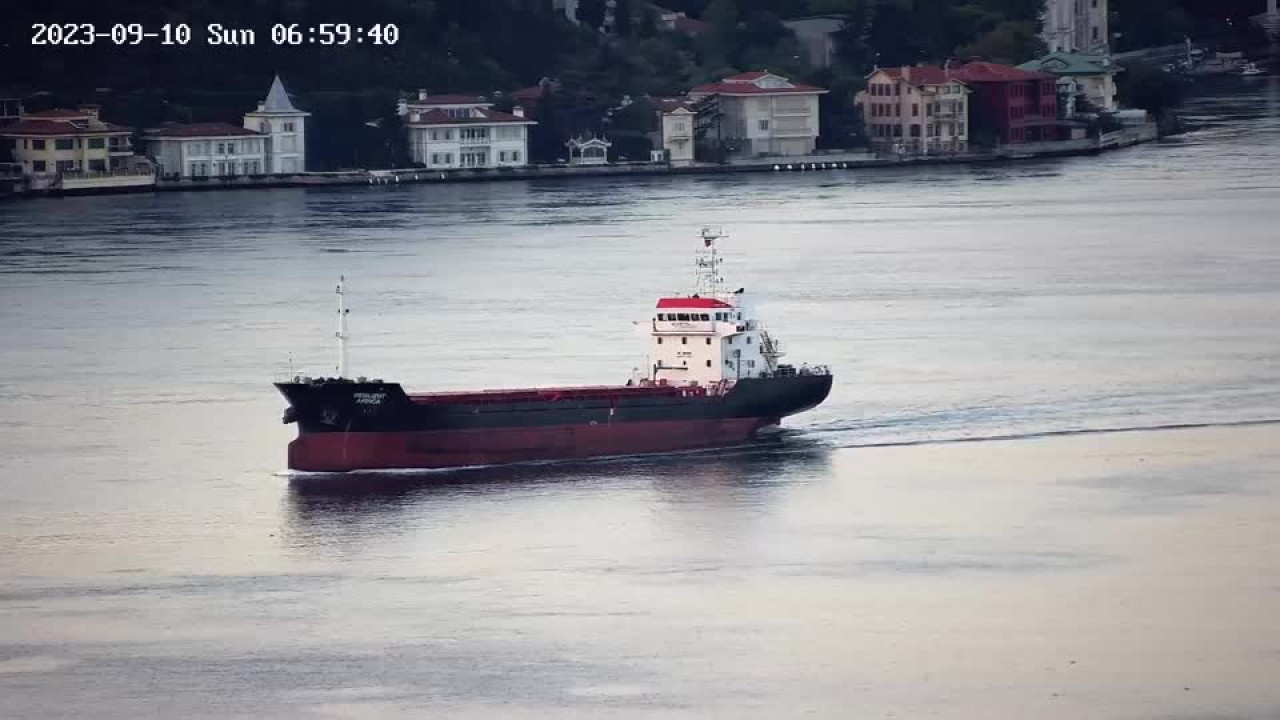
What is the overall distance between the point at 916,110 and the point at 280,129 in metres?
13.9

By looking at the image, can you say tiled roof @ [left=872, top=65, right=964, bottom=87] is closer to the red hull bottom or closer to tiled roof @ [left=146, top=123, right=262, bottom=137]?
tiled roof @ [left=146, top=123, right=262, bottom=137]

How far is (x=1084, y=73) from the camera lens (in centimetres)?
6862

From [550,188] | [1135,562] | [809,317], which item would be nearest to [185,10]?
[550,188]

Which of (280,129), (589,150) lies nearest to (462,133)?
(589,150)

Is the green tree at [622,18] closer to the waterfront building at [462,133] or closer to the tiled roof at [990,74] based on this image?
the tiled roof at [990,74]

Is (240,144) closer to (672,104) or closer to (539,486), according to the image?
(672,104)

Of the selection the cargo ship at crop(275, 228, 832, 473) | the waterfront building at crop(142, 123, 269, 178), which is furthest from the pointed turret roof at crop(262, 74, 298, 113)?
the cargo ship at crop(275, 228, 832, 473)

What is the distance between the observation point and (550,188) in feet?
193

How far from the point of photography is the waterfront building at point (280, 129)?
60.1 m

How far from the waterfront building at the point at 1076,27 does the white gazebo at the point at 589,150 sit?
1658 centimetres

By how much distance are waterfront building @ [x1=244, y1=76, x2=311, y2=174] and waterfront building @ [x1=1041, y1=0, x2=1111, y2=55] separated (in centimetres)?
2241

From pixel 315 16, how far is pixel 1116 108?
18919 millimetres

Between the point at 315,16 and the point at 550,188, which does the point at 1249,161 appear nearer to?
the point at 550,188

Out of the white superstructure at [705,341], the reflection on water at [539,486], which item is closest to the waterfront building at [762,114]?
the white superstructure at [705,341]
